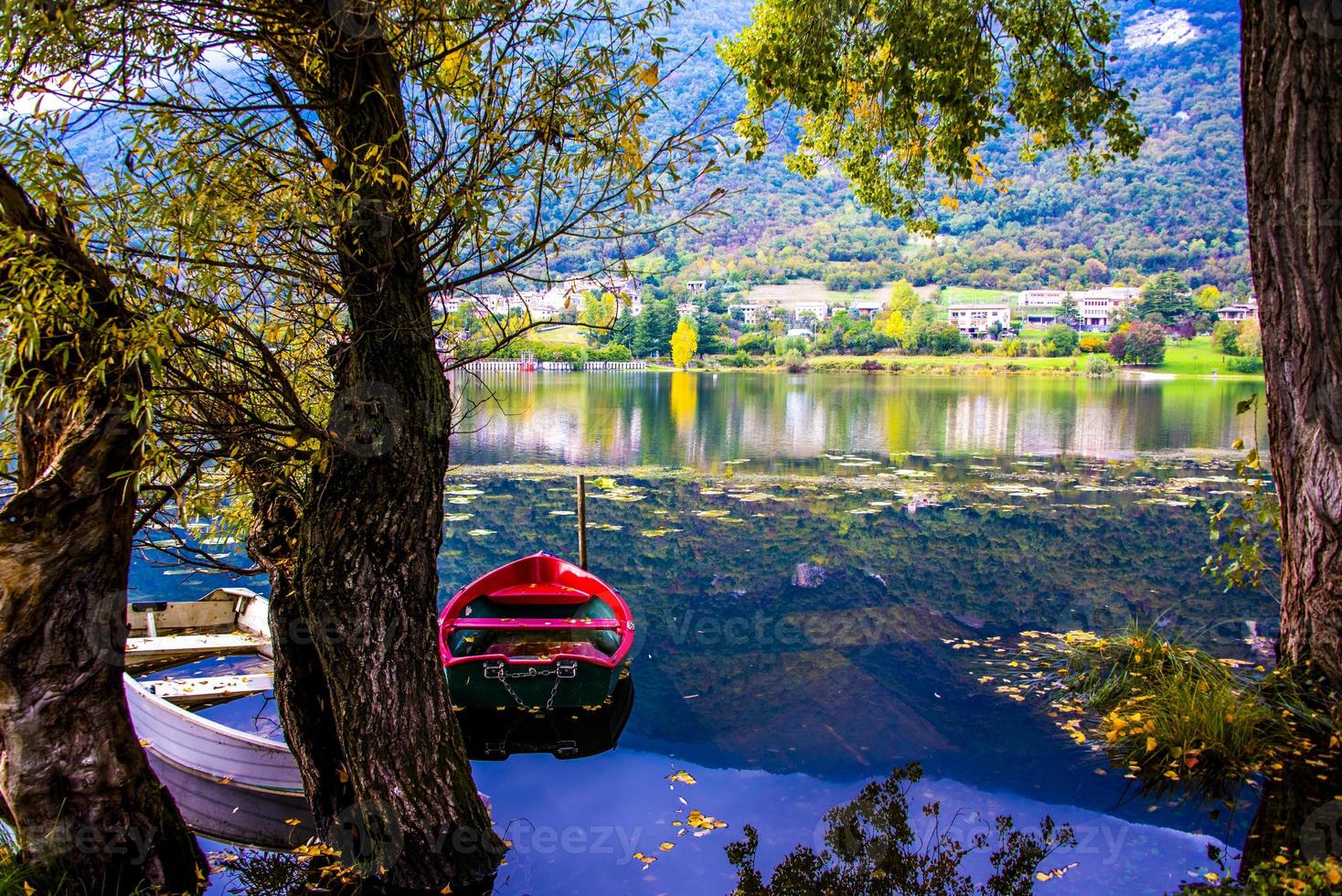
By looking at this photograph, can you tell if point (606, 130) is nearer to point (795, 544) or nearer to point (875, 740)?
point (875, 740)

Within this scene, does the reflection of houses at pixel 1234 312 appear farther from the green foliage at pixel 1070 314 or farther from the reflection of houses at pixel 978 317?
the reflection of houses at pixel 978 317

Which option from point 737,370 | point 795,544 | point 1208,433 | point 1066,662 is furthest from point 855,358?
point 1066,662

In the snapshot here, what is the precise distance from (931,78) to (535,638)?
6061 millimetres

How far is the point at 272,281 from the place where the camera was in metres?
3.54

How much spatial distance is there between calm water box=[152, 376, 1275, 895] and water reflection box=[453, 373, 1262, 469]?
275 mm

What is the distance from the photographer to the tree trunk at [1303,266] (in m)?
4.39

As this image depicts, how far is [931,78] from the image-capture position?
7680 mm

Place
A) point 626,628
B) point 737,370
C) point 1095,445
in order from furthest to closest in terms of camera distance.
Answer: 1. point 737,370
2. point 1095,445
3. point 626,628

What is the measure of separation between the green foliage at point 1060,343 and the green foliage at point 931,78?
204ft

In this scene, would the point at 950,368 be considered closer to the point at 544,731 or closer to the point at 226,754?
the point at 544,731

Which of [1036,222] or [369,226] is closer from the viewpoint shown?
[369,226]

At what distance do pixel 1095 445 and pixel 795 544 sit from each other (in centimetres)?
1354
